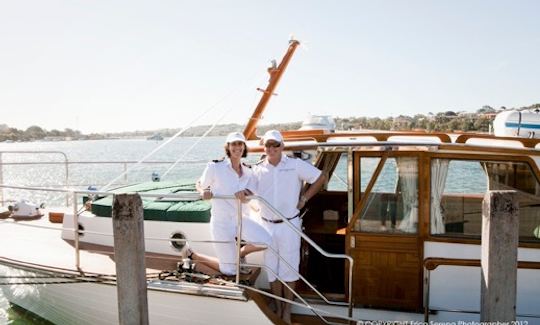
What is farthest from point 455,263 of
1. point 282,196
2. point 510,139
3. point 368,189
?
point 282,196

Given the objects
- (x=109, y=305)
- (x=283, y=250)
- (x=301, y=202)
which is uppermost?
(x=301, y=202)

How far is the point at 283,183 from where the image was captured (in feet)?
15.2

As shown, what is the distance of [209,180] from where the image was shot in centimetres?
461

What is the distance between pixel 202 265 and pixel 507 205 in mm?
3187

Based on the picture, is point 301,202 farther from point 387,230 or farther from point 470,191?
point 470,191

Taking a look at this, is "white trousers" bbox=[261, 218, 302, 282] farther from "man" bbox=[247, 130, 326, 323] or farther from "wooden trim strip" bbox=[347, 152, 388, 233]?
"wooden trim strip" bbox=[347, 152, 388, 233]

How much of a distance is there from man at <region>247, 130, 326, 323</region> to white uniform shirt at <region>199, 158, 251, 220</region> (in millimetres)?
171

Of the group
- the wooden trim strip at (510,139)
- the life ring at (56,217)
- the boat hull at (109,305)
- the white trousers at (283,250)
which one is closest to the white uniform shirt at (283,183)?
the white trousers at (283,250)

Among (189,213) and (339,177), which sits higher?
(339,177)

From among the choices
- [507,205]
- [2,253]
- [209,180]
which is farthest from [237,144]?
[2,253]

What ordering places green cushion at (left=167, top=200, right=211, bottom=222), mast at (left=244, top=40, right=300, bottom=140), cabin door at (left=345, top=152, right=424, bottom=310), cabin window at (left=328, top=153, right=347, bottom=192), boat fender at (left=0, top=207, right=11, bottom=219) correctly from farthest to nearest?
boat fender at (left=0, top=207, right=11, bottom=219) → mast at (left=244, top=40, right=300, bottom=140) → cabin window at (left=328, top=153, right=347, bottom=192) → green cushion at (left=167, top=200, right=211, bottom=222) → cabin door at (left=345, top=152, right=424, bottom=310)

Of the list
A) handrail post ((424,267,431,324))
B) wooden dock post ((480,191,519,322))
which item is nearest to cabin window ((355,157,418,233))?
handrail post ((424,267,431,324))

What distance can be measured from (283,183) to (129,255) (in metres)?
1.63

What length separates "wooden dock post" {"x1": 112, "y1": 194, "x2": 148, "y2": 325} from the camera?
4184 millimetres
